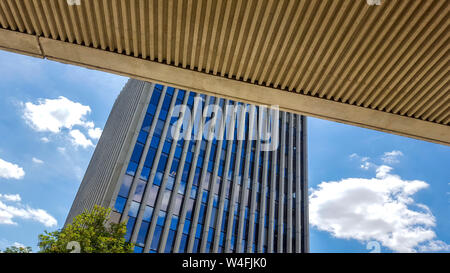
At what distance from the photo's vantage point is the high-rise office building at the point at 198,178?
2198cm

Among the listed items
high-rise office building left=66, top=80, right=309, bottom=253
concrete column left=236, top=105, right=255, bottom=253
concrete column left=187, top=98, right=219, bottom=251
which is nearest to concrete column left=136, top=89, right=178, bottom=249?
high-rise office building left=66, top=80, right=309, bottom=253

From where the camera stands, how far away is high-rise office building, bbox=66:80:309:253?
72.1 feet

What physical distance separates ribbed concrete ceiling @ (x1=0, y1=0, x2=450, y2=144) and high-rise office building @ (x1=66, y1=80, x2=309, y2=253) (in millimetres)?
18123

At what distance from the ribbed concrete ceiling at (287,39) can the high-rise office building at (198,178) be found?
18123 mm

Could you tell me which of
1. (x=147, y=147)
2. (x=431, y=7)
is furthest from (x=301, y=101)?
(x=147, y=147)

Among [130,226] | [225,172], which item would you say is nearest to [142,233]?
[130,226]

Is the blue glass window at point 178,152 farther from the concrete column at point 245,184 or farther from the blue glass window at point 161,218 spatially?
the concrete column at point 245,184

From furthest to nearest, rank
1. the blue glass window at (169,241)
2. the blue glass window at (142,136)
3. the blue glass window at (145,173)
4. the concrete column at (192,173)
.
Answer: the blue glass window at (142,136)
the blue glass window at (145,173)
the concrete column at (192,173)
the blue glass window at (169,241)

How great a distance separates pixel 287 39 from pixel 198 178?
22.6 metres

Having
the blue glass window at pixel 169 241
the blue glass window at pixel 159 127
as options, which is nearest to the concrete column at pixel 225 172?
the blue glass window at pixel 169 241

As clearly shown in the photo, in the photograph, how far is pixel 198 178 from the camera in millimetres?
26016

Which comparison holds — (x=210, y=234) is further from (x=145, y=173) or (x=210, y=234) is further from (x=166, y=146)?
(x=166, y=146)

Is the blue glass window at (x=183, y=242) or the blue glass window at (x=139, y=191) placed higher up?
the blue glass window at (x=139, y=191)

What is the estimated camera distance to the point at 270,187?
2991 centimetres
